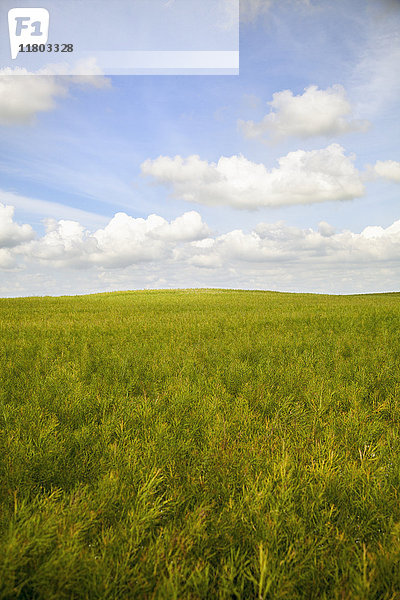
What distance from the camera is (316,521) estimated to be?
2.15 metres

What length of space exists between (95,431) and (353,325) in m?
10.0

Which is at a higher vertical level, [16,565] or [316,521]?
[16,565]

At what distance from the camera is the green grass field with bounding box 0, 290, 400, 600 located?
1.72m

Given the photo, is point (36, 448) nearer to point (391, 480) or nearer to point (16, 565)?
point (16, 565)

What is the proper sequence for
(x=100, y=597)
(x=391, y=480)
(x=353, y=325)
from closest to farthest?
(x=100, y=597), (x=391, y=480), (x=353, y=325)

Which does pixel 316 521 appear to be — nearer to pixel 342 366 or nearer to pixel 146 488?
pixel 146 488

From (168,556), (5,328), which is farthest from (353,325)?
(5,328)

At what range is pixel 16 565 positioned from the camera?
164cm

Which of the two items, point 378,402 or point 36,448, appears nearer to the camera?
point 36,448

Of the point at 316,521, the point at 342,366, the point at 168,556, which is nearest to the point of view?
the point at 168,556

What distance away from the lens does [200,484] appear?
8.27 feet

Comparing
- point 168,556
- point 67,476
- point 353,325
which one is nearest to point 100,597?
point 168,556

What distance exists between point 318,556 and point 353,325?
33.5 feet

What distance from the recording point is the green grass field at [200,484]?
67.6 inches
